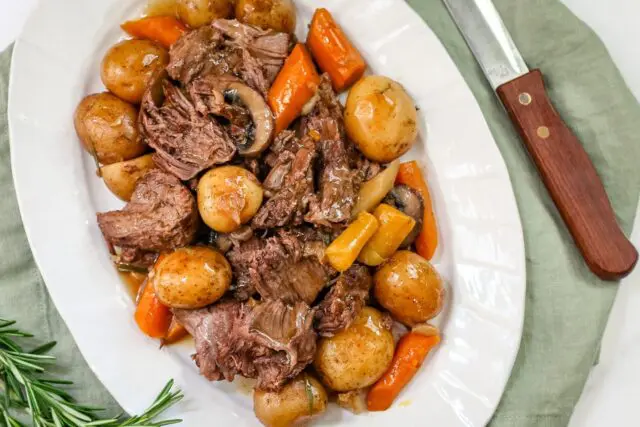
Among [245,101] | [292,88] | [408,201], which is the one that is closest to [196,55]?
[245,101]

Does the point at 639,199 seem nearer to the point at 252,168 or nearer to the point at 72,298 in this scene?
the point at 252,168

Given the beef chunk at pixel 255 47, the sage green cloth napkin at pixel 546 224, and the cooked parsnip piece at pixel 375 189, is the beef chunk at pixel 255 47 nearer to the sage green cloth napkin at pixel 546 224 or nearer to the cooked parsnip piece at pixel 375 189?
the cooked parsnip piece at pixel 375 189

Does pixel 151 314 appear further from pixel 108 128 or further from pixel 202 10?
pixel 202 10

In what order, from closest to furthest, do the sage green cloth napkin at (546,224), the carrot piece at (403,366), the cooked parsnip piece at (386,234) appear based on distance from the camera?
the cooked parsnip piece at (386,234) < the carrot piece at (403,366) < the sage green cloth napkin at (546,224)

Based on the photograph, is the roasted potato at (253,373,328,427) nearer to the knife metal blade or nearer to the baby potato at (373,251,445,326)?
the baby potato at (373,251,445,326)

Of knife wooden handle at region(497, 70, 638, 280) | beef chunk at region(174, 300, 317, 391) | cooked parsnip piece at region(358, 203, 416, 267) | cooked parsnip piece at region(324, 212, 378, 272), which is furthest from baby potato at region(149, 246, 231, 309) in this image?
knife wooden handle at region(497, 70, 638, 280)

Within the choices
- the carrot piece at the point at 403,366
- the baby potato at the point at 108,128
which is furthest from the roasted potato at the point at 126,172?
the carrot piece at the point at 403,366
